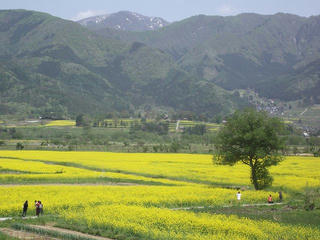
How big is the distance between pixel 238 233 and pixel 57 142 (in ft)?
340

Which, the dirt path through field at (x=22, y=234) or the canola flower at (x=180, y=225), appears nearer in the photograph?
the dirt path through field at (x=22, y=234)

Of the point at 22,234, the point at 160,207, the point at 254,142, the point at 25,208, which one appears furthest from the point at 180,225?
the point at 254,142

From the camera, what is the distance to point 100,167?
6675 cm

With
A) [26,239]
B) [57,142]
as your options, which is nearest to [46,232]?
[26,239]

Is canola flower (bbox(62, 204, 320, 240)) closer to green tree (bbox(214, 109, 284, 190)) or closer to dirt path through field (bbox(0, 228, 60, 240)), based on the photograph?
dirt path through field (bbox(0, 228, 60, 240))

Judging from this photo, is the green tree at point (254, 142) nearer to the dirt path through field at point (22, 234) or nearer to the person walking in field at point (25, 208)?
the person walking in field at point (25, 208)

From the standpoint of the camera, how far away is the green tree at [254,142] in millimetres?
44562

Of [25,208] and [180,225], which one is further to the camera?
[25,208]

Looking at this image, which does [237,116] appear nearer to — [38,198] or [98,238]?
[38,198]

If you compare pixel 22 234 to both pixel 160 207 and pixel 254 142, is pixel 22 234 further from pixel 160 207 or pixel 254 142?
pixel 254 142

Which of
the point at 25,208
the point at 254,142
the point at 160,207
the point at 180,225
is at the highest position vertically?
the point at 254,142

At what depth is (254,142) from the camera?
147 ft

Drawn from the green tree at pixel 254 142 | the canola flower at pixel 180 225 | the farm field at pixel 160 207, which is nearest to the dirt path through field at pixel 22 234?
the farm field at pixel 160 207

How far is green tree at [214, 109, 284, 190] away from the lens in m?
44.6
